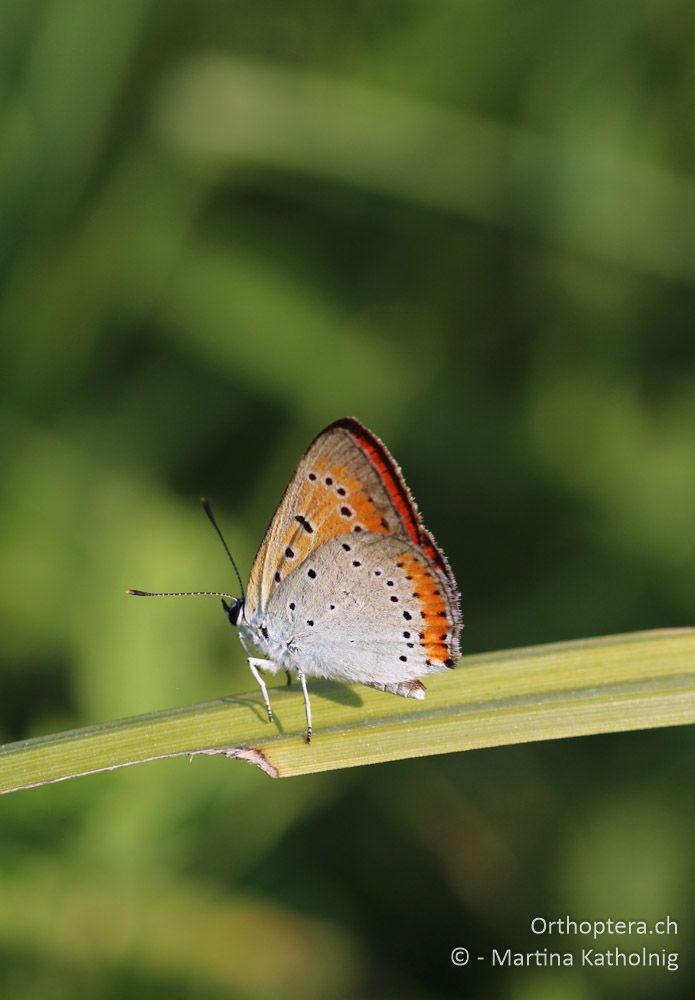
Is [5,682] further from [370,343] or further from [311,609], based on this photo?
[370,343]

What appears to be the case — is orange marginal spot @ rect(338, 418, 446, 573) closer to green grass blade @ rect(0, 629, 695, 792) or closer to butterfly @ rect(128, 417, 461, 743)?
butterfly @ rect(128, 417, 461, 743)

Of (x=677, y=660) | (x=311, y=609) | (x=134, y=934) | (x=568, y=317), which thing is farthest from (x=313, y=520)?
(x=568, y=317)

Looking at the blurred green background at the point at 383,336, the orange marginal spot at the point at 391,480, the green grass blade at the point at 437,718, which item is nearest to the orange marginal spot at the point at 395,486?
the orange marginal spot at the point at 391,480

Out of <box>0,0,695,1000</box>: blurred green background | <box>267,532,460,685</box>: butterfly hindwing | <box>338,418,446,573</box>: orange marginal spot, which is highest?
<box>0,0,695,1000</box>: blurred green background

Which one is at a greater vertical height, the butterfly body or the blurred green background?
the blurred green background

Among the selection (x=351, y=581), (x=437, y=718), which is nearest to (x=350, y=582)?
(x=351, y=581)

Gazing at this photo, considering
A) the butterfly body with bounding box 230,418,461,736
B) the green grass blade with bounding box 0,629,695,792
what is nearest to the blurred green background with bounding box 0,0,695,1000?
the butterfly body with bounding box 230,418,461,736
